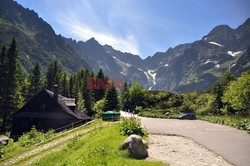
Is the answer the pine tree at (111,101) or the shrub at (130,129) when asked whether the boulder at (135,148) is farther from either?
the pine tree at (111,101)

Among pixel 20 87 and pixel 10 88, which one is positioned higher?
pixel 20 87

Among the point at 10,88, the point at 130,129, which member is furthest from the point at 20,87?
the point at 130,129

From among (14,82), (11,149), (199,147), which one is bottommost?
(11,149)

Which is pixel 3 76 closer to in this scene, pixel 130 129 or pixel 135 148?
pixel 130 129

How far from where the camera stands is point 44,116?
41.4 metres

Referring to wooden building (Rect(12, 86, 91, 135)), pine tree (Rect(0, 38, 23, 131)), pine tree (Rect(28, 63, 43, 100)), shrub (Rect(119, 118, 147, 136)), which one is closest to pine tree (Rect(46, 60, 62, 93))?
pine tree (Rect(28, 63, 43, 100))

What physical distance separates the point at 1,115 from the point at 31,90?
26292 millimetres

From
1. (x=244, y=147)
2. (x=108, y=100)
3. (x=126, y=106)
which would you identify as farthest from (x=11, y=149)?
(x=126, y=106)

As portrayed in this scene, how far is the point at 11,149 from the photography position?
21.7 m

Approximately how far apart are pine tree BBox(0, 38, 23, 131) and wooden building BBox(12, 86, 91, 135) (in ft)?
27.7

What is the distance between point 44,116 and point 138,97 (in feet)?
122

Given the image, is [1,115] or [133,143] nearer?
[133,143]

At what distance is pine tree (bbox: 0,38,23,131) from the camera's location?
4872cm

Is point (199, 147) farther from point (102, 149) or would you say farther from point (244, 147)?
point (102, 149)
